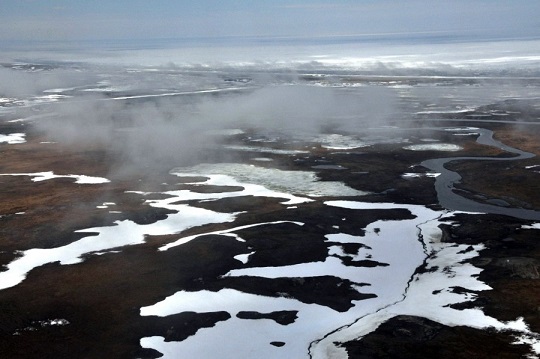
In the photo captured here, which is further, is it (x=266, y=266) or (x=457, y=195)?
(x=457, y=195)

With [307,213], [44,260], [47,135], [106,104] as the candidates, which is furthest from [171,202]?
[106,104]

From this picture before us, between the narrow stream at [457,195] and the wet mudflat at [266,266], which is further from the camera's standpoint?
the narrow stream at [457,195]

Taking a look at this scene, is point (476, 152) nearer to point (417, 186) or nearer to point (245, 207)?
point (417, 186)

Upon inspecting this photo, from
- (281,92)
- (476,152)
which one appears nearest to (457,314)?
(476,152)

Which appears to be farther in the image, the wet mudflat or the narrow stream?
the narrow stream

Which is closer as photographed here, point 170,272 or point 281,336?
point 281,336

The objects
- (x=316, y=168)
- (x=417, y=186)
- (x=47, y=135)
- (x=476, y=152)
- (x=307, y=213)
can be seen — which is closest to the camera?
(x=307, y=213)

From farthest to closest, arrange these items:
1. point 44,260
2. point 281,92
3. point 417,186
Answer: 1. point 281,92
2. point 417,186
3. point 44,260
